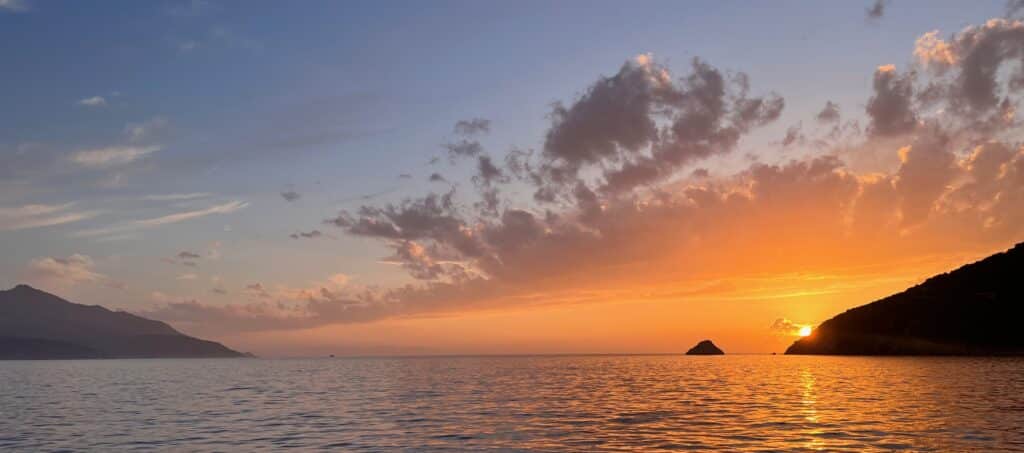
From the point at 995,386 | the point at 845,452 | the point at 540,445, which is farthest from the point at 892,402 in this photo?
the point at 540,445

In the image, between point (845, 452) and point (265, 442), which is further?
point (265, 442)

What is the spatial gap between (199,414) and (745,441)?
4677 cm

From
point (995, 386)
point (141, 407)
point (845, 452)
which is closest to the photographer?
point (845, 452)

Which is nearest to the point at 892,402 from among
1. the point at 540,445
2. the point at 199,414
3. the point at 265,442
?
the point at 540,445

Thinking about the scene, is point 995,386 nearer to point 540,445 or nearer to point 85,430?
point 540,445

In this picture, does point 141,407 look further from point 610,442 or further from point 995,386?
point 995,386

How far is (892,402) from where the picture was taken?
66.3 meters

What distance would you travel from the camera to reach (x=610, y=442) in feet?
139

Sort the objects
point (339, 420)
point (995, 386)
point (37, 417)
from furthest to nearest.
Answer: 1. point (995, 386)
2. point (37, 417)
3. point (339, 420)

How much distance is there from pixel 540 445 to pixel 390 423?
55.1ft

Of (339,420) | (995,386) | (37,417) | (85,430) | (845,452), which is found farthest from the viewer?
(995,386)

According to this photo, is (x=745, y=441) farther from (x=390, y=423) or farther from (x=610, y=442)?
(x=390, y=423)

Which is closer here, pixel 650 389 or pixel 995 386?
pixel 995 386

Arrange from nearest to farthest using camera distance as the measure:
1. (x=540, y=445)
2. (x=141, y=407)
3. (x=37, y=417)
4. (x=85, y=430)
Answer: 1. (x=540, y=445)
2. (x=85, y=430)
3. (x=37, y=417)
4. (x=141, y=407)
